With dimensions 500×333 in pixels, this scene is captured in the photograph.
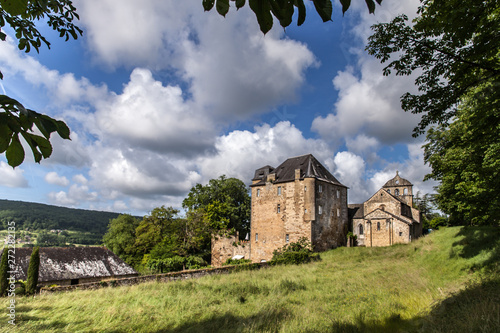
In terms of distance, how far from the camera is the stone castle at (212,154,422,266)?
33.6m

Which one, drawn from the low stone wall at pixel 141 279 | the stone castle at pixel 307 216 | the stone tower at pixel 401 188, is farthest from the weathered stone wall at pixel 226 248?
the stone tower at pixel 401 188

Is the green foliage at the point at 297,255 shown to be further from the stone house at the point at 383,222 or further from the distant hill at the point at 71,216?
the distant hill at the point at 71,216

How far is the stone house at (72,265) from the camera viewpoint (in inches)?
973

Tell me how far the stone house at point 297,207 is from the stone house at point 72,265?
16.5 metres

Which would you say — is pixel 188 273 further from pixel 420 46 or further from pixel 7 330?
pixel 420 46

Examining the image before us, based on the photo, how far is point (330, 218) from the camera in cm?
3572

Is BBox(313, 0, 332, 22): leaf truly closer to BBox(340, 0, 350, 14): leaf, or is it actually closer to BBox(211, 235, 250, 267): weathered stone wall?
BBox(340, 0, 350, 14): leaf

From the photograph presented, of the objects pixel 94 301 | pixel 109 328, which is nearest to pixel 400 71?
pixel 109 328

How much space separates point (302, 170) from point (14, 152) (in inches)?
1360

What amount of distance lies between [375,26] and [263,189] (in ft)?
101

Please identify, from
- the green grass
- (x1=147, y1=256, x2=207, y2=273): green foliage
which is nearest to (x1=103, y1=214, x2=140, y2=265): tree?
(x1=147, y1=256, x2=207, y2=273): green foliage

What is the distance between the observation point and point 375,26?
7898mm

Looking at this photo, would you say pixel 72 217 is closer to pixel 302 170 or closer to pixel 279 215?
pixel 279 215

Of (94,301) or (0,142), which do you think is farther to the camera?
(94,301)
